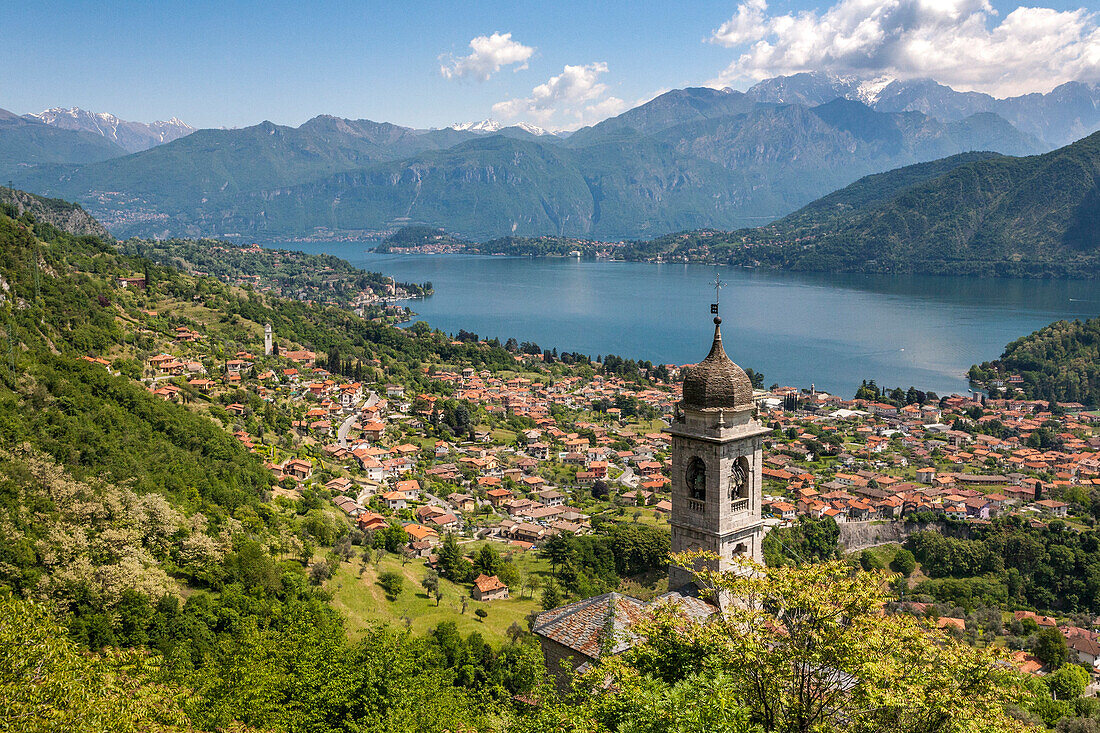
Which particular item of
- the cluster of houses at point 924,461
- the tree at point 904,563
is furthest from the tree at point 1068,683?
the cluster of houses at point 924,461

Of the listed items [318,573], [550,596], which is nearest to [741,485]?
[318,573]

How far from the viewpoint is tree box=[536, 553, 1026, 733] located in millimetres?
9273

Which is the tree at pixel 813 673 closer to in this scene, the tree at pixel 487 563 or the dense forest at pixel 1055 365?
the tree at pixel 487 563

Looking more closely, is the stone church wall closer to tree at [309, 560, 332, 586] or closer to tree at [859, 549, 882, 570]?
tree at [859, 549, 882, 570]

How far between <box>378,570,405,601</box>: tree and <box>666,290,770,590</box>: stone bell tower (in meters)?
20.0

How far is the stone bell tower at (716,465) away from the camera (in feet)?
48.1

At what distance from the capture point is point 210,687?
55.3 feet

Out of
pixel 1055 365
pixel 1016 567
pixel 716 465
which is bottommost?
pixel 1016 567

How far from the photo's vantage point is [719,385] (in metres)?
14.7

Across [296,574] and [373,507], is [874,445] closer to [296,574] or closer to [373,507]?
[373,507]

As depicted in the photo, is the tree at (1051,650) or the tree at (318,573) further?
the tree at (1051,650)

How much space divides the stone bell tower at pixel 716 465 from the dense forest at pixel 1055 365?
319ft

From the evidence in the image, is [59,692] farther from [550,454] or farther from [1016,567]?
[550,454]

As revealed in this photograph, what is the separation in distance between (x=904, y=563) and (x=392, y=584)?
98.5ft
